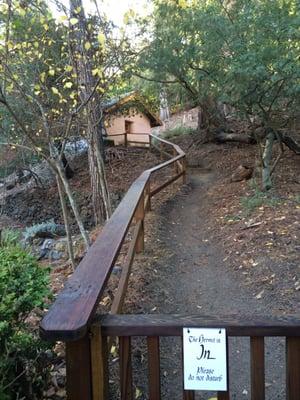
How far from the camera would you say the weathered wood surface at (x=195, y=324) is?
1.65 m

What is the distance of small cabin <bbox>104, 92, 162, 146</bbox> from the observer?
19.0 m

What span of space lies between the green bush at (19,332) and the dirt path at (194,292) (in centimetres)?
96

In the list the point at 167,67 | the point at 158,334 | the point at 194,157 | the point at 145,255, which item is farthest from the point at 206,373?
the point at 194,157

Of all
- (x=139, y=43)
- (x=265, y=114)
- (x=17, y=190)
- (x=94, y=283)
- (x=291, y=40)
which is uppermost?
(x=139, y=43)

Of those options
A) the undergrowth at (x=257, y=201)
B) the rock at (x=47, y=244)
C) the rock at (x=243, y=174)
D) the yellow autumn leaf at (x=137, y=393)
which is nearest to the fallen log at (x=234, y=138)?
the rock at (x=243, y=174)

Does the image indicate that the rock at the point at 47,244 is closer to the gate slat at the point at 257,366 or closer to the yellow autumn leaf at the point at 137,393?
the yellow autumn leaf at the point at 137,393

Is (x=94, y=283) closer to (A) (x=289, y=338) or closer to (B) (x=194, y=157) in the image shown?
(A) (x=289, y=338)

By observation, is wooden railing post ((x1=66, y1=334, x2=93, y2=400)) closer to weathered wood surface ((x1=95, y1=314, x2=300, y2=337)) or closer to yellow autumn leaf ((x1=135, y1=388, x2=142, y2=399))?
weathered wood surface ((x1=95, y1=314, x2=300, y2=337))

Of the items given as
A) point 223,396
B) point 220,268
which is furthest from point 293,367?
point 220,268

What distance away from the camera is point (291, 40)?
719 cm

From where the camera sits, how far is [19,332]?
2.30 metres

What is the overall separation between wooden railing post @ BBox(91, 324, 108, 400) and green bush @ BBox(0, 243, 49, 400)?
45 cm

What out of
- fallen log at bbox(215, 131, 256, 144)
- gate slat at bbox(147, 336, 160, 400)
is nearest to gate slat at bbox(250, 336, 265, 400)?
gate slat at bbox(147, 336, 160, 400)

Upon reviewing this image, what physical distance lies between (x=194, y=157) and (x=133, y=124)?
15330 mm
